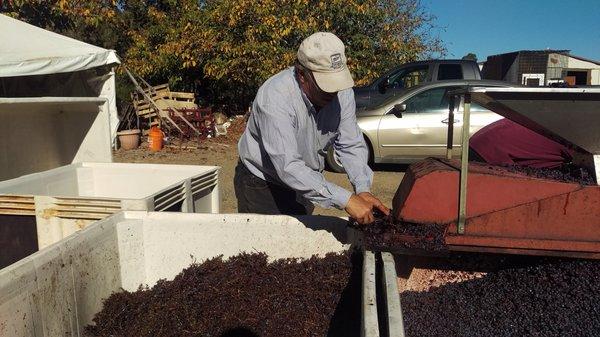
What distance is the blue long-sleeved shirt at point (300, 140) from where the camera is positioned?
2.43 m

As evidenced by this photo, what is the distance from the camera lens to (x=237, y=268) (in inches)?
104

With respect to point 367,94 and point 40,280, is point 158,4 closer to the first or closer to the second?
point 367,94

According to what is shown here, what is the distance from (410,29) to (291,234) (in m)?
15.2

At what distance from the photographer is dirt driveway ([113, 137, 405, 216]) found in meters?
7.89

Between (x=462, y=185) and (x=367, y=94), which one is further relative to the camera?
(x=367, y=94)

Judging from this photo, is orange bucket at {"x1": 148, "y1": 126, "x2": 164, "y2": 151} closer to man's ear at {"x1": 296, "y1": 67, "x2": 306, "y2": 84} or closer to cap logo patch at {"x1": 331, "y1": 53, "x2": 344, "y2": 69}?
man's ear at {"x1": 296, "y1": 67, "x2": 306, "y2": 84}

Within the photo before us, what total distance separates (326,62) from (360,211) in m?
0.71

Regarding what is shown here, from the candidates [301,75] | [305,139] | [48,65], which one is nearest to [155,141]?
[48,65]

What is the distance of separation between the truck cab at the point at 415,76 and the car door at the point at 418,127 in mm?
1214

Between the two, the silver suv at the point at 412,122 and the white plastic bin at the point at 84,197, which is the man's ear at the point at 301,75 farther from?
the silver suv at the point at 412,122

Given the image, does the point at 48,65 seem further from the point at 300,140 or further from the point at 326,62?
the point at 326,62

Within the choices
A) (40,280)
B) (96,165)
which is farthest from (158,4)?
(40,280)

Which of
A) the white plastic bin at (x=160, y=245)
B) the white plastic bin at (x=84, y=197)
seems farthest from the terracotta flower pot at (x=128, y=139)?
the white plastic bin at (x=160, y=245)

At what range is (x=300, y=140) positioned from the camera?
2.82 meters
